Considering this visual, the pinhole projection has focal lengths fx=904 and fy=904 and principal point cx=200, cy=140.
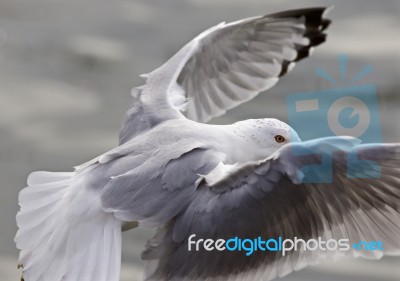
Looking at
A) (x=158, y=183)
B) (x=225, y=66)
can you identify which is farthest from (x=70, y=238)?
(x=225, y=66)

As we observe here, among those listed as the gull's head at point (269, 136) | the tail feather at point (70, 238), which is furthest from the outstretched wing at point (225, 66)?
the tail feather at point (70, 238)

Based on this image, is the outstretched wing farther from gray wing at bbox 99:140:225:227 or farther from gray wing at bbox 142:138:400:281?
gray wing at bbox 142:138:400:281

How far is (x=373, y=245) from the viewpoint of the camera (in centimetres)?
205

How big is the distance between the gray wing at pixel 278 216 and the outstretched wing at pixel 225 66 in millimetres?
456

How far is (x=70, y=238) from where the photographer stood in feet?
6.95

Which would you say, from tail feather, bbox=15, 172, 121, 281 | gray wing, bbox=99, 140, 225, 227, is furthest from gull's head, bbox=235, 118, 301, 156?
tail feather, bbox=15, 172, 121, 281

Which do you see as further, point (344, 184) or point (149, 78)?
point (149, 78)

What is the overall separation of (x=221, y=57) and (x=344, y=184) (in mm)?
966

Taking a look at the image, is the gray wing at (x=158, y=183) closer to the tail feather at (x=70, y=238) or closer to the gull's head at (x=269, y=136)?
the tail feather at (x=70, y=238)

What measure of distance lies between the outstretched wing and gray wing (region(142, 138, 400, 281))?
0.46 metres

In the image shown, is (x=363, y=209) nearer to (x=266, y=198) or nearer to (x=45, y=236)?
(x=266, y=198)

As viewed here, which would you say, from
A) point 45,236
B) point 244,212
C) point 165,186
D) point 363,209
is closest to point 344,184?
point 363,209

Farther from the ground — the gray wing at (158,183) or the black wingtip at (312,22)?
the black wingtip at (312,22)

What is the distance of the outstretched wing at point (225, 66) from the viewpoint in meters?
2.56
